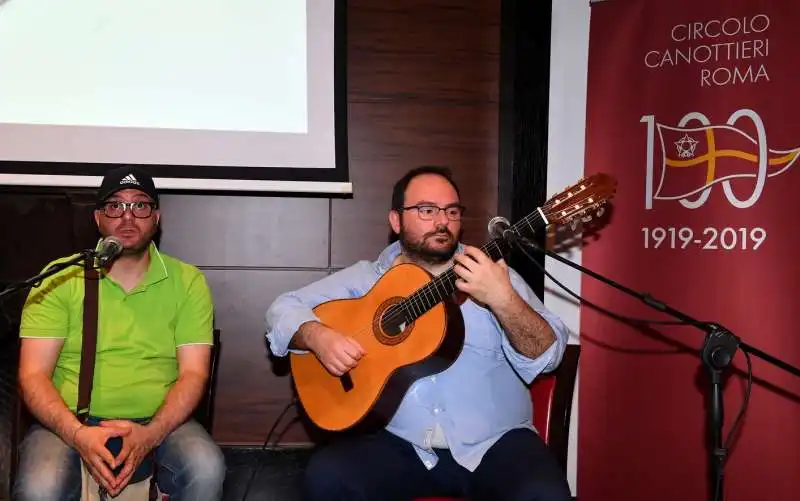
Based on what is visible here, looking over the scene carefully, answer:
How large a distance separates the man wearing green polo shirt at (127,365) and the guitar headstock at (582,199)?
1140 mm

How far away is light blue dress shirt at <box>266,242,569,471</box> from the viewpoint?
194cm

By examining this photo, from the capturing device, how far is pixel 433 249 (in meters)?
2.14

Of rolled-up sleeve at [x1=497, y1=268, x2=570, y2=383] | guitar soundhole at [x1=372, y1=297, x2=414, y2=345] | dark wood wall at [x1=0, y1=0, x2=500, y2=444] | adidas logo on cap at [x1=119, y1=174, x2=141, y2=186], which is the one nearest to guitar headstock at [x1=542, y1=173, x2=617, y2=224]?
rolled-up sleeve at [x1=497, y1=268, x2=570, y2=383]

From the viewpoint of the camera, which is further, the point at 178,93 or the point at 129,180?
the point at 178,93

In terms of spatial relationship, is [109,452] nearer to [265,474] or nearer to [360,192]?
[265,474]

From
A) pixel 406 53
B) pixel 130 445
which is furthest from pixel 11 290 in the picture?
pixel 406 53

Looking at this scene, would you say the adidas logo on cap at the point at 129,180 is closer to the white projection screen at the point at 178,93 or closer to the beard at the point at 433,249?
the white projection screen at the point at 178,93

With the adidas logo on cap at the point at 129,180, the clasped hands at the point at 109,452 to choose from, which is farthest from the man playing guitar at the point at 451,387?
the adidas logo on cap at the point at 129,180

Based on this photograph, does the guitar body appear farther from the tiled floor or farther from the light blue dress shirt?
the tiled floor

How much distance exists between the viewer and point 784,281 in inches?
92.0

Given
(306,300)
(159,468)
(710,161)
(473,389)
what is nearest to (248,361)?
(306,300)

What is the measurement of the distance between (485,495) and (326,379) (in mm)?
585

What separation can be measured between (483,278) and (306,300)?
0.72 m

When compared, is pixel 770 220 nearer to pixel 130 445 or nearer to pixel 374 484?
pixel 374 484
